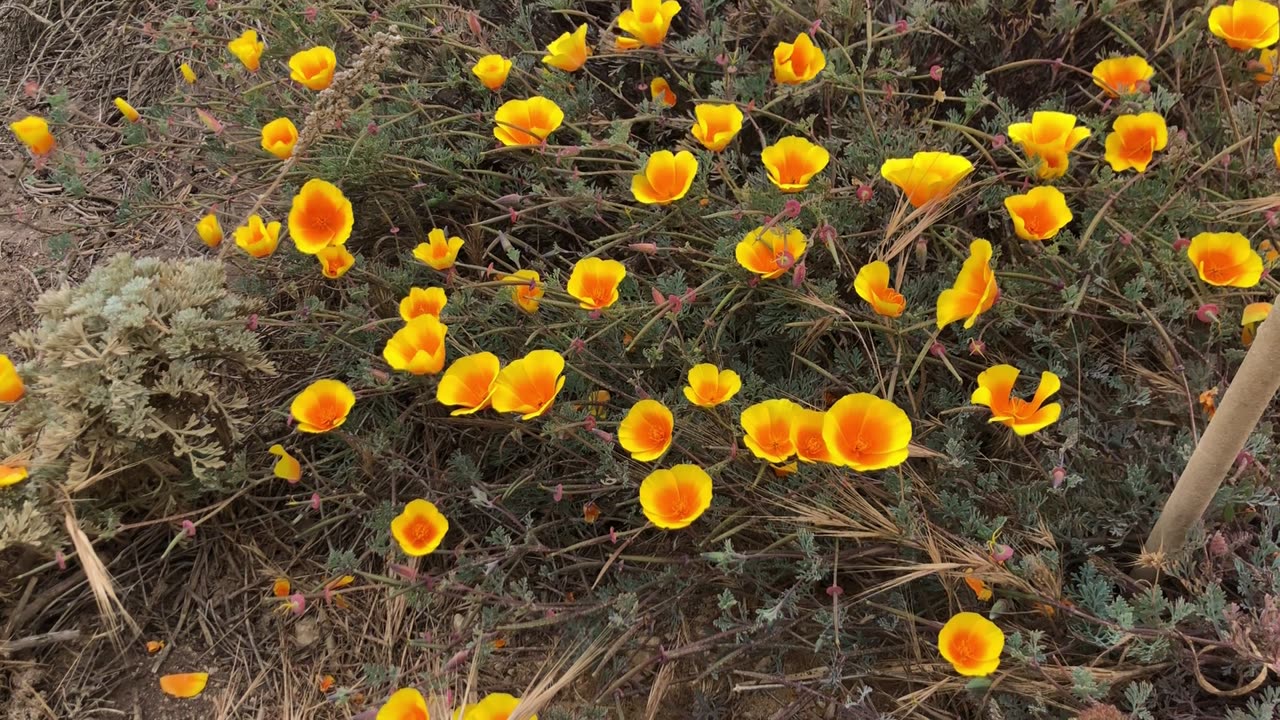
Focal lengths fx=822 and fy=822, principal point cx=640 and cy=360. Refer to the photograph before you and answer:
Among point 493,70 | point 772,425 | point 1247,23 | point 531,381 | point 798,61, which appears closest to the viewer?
point 772,425

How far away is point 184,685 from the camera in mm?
1673

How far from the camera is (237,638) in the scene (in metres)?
1.76

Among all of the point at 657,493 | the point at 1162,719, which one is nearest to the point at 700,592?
the point at 657,493

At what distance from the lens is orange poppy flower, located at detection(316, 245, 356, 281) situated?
1689 mm

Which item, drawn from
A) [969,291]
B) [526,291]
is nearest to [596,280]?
[526,291]

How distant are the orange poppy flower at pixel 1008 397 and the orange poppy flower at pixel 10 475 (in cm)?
171

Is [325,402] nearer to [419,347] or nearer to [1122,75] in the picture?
[419,347]

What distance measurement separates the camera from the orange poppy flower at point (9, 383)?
1586mm

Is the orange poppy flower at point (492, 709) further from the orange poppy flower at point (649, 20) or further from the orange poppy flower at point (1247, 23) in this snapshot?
the orange poppy flower at point (1247, 23)

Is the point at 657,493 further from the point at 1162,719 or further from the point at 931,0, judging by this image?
the point at 931,0

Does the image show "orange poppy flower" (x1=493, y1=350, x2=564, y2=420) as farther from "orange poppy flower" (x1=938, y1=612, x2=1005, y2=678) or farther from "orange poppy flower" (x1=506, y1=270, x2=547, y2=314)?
"orange poppy flower" (x1=938, y1=612, x2=1005, y2=678)

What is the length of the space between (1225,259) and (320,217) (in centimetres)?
172

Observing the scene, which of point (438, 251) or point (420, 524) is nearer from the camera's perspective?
point (420, 524)

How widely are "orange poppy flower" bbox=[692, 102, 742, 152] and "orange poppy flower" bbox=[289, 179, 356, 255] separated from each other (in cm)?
73
